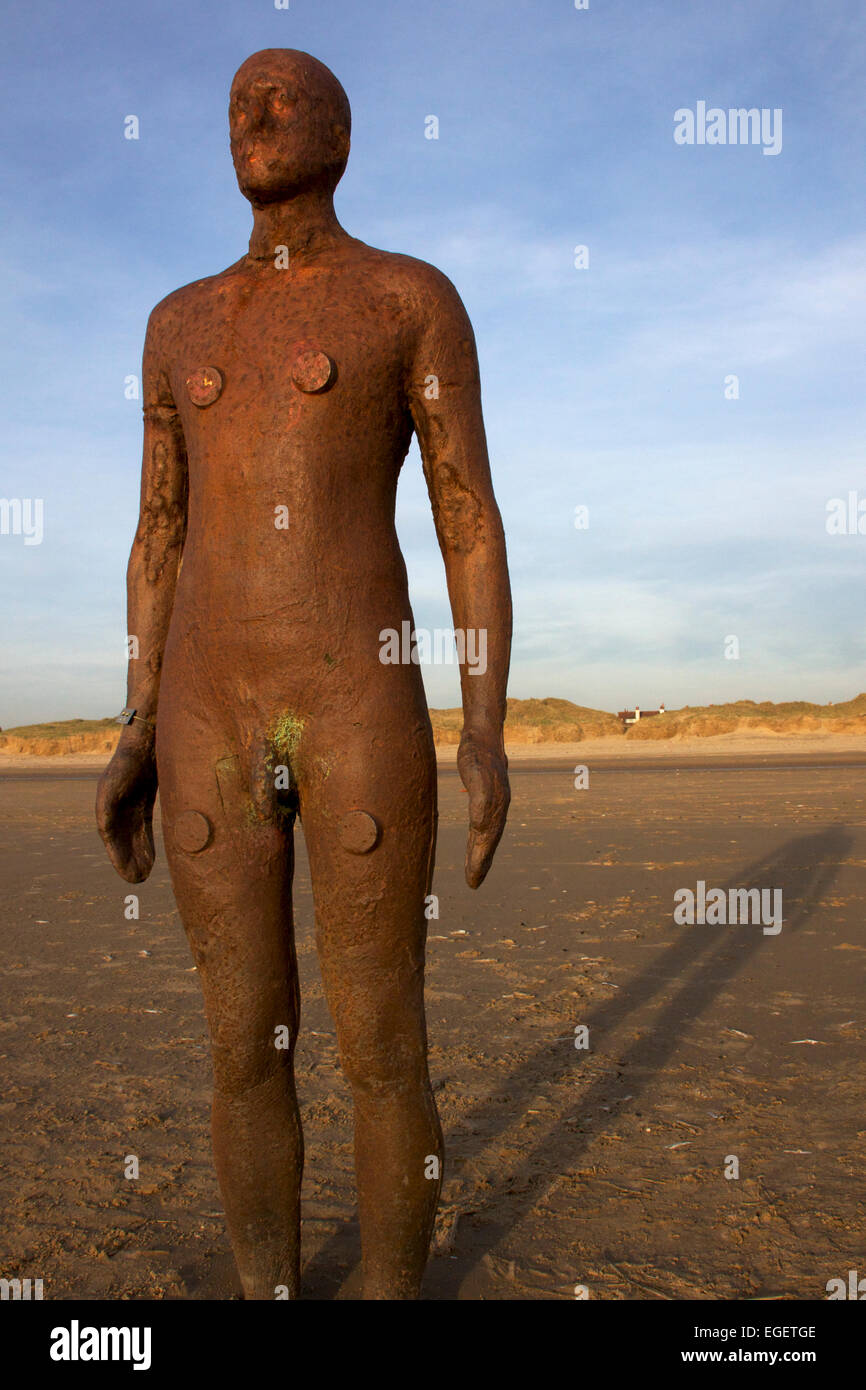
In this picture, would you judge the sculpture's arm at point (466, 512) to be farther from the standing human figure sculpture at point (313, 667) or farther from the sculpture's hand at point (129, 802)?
the sculpture's hand at point (129, 802)

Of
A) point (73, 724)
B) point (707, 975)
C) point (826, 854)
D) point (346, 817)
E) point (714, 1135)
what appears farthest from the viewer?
point (73, 724)

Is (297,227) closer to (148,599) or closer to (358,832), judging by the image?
(148,599)

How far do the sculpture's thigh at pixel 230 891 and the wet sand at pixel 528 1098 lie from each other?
1022 millimetres

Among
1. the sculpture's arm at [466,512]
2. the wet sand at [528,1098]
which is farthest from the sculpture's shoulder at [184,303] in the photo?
the wet sand at [528,1098]

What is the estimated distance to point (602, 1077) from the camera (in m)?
5.08

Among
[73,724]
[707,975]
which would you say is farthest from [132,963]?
[73,724]

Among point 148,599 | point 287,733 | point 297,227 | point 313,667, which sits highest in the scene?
point 297,227

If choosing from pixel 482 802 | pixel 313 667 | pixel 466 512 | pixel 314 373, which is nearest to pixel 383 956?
pixel 482 802

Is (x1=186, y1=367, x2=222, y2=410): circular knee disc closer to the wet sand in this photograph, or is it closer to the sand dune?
the wet sand

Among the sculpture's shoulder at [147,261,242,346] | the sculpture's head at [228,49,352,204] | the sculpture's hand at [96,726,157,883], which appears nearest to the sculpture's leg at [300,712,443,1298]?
the sculpture's hand at [96,726,157,883]

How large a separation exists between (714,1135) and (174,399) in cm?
347

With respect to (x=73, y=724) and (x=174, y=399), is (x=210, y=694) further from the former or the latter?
(x=73, y=724)

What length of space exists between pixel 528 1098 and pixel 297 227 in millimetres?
3755

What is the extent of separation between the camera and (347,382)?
2588 millimetres
